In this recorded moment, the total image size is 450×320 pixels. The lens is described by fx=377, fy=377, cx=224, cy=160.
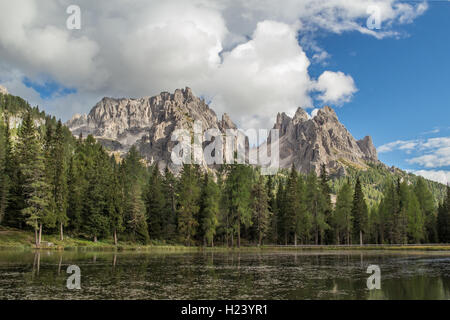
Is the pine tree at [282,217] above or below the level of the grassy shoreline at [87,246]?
above

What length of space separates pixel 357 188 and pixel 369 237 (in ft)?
94.3

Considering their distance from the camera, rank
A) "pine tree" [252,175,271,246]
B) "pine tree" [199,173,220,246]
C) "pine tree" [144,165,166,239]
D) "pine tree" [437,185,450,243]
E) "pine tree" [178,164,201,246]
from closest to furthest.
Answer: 1. "pine tree" [199,173,220,246]
2. "pine tree" [178,164,201,246]
3. "pine tree" [252,175,271,246]
4. "pine tree" [144,165,166,239]
5. "pine tree" [437,185,450,243]

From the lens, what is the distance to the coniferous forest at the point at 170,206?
69.6 m

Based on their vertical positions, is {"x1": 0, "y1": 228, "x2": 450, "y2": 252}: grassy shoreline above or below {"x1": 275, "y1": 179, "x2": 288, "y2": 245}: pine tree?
below

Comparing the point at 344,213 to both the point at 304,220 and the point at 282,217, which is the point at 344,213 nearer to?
the point at 304,220

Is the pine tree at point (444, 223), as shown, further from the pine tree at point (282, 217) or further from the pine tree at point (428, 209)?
the pine tree at point (282, 217)

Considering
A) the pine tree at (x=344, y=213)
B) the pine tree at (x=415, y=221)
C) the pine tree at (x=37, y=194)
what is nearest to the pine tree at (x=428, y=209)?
the pine tree at (x=415, y=221)

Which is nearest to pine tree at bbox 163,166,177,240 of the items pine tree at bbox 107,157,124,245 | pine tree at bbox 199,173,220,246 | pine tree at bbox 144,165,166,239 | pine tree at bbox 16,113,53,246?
pine tree at bbox 144,165,166,239

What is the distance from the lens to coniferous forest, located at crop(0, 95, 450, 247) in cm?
6956

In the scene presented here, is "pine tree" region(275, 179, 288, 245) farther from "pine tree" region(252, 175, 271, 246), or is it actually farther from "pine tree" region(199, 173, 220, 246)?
"pine tree" region(199, 173, 220, 246)

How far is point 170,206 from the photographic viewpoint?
9200cm

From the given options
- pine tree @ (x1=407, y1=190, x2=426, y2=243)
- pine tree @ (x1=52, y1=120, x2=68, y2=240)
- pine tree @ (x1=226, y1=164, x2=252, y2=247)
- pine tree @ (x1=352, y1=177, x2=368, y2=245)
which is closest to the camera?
pine tree @ (x1=52, y1=120, x2=68, y2=240)
